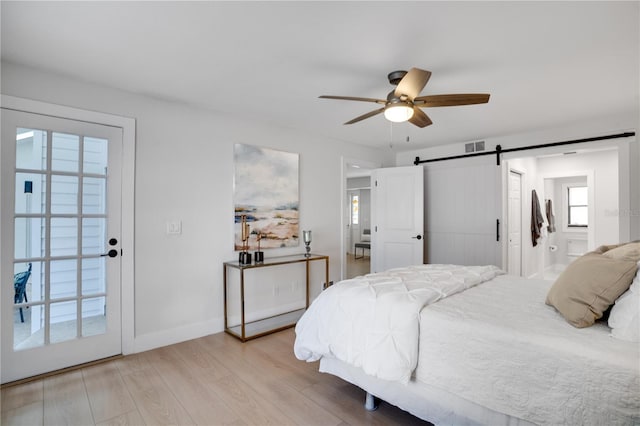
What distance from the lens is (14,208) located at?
238 cm

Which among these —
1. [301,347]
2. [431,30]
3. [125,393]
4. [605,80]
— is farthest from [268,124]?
[605,80]

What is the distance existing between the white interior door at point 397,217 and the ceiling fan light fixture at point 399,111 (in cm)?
259

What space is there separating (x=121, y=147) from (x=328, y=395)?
2688 millimetres

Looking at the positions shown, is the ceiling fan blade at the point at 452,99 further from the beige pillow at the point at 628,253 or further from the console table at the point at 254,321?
the console table at the point at 254,321

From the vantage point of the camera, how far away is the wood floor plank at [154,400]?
1.94 metres

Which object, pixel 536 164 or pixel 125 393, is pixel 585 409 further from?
pixel 536 164

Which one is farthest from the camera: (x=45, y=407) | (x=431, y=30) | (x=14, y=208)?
(x=14, y=208)

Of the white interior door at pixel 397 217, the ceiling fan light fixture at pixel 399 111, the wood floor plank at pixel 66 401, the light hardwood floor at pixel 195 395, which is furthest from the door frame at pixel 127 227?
the white interior door at pixel 397 217

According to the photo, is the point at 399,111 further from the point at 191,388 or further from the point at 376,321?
the point at 191,388

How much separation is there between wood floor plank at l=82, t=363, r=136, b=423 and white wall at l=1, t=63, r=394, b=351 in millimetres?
375

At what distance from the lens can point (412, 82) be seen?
2.05 metres

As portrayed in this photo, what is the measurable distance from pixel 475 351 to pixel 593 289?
0.63m

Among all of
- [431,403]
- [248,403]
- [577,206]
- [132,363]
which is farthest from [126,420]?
[577,206]

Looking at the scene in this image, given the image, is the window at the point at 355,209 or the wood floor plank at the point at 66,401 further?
the window at the point at 355,209
